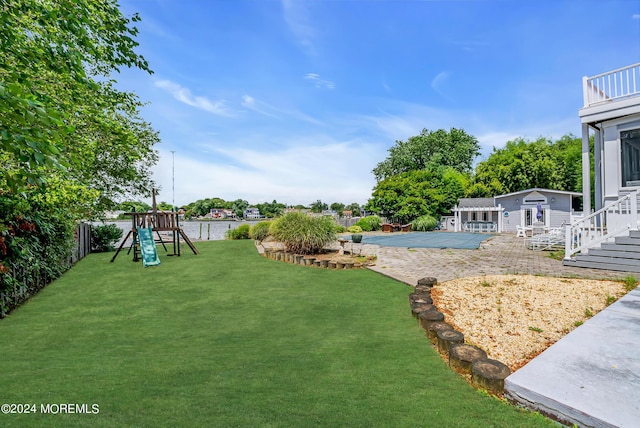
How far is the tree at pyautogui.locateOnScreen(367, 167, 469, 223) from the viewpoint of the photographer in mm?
28031

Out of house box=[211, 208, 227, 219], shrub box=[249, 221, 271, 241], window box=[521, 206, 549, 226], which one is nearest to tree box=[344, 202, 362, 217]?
window box=[521, 206, 549, 226]

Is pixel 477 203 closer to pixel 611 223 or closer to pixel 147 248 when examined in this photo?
pixel 611 223

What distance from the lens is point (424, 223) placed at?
26.5m

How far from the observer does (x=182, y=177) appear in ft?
80.3

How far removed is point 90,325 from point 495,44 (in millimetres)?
16443

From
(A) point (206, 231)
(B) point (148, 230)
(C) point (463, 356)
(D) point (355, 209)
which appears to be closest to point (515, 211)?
(B) point (148, 230)

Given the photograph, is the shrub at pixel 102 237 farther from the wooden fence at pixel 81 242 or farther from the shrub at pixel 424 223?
the shrub at pixel 424 223

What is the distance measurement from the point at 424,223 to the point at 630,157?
659 inches

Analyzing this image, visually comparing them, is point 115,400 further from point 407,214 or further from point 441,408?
point 407,214

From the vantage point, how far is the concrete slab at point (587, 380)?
219cm

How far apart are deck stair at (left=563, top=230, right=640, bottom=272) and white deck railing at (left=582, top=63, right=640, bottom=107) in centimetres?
467

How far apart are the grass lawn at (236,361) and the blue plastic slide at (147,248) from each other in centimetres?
331

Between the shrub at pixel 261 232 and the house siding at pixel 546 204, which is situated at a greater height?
the house siding at pixel 546 204

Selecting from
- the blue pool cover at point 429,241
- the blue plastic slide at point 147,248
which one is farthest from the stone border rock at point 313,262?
the blue pool cover at point 429,241
